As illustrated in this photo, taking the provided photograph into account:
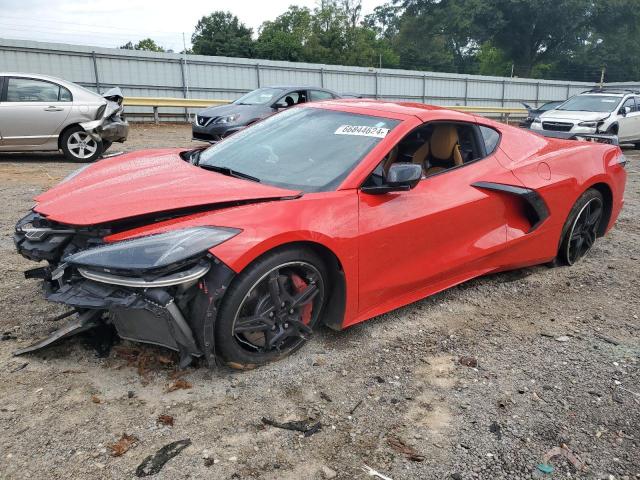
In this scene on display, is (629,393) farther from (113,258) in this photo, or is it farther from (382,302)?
(113,258)

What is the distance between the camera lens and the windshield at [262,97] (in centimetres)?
1209

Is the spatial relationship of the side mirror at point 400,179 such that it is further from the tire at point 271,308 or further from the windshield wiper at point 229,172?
the windshield wiper at point 229,172

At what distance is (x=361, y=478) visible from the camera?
2.22 metres

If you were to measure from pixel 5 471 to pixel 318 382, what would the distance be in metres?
1.45

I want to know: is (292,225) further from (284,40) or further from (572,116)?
(284,40)

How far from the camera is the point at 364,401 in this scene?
275cm

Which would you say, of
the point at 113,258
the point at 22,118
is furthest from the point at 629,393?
the point at 22,118

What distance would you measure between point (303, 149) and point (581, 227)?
9.26 feet

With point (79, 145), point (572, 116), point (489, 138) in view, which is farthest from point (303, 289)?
point (572, 116)

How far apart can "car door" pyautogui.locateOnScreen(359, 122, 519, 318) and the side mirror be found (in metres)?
0.06

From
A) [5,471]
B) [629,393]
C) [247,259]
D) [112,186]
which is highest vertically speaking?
[112,186]

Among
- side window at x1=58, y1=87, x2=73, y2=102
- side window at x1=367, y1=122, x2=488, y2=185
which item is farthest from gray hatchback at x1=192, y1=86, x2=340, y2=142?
side window at x1=367, y1=122, x2=488, y2=185

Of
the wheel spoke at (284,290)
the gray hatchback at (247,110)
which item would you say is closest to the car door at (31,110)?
the gray hatchback at (247,110)

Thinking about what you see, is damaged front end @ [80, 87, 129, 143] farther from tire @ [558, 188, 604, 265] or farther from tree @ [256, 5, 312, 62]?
tree @ [256, 5, 312, 62]
